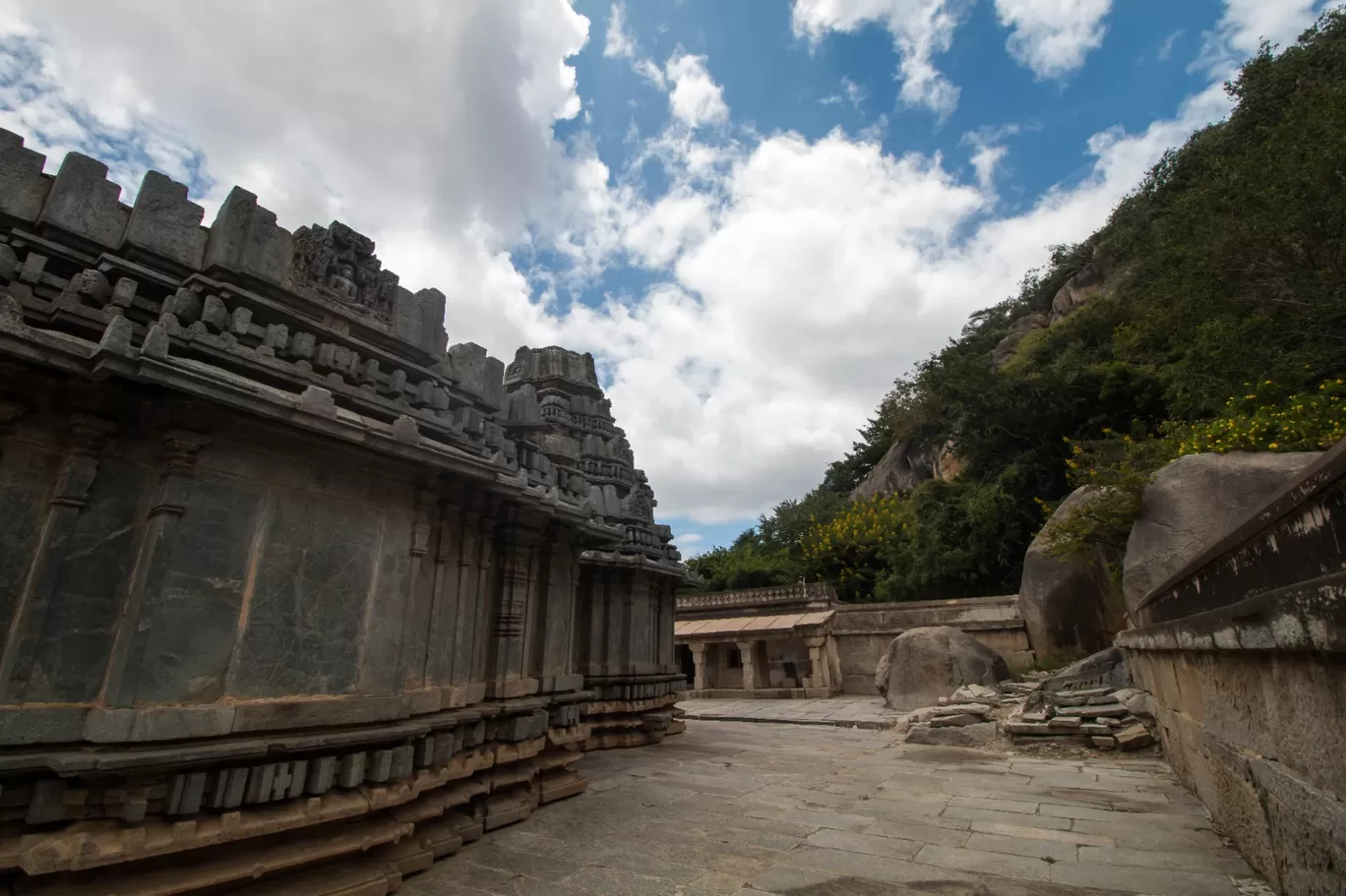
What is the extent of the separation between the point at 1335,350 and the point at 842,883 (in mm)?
15723

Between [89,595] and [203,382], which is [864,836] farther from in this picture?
[203,382]

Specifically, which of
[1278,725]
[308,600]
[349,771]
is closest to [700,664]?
[349,771]

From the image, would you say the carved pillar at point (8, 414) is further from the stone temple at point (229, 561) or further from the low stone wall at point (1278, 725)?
the low stone wall at point (1278, 725)

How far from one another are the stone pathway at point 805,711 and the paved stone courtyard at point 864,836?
5.17m

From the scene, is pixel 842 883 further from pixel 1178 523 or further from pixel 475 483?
pixel 1178 523

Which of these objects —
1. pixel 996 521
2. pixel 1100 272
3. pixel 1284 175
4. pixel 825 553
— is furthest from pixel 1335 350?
pixel 1100 272

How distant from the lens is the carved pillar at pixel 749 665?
21514 mm

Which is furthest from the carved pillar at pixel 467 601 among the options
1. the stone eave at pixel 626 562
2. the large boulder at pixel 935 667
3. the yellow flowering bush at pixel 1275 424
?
the yellow flowering bush at pixel 1275 424

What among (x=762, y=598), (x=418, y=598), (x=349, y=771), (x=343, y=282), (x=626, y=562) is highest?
(x=343, y=282)

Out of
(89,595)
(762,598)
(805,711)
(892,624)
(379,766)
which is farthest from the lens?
(762,598)

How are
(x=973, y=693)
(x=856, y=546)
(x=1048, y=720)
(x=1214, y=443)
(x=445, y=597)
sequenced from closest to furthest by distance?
(x=445, y=597)
(x=1048, y=720)
(x=1214, y=443)
(x=973, y=693)
(x=856, y=546)

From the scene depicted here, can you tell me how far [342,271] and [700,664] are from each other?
19.8m

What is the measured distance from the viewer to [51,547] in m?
3.77

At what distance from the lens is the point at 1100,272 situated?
36156mm
